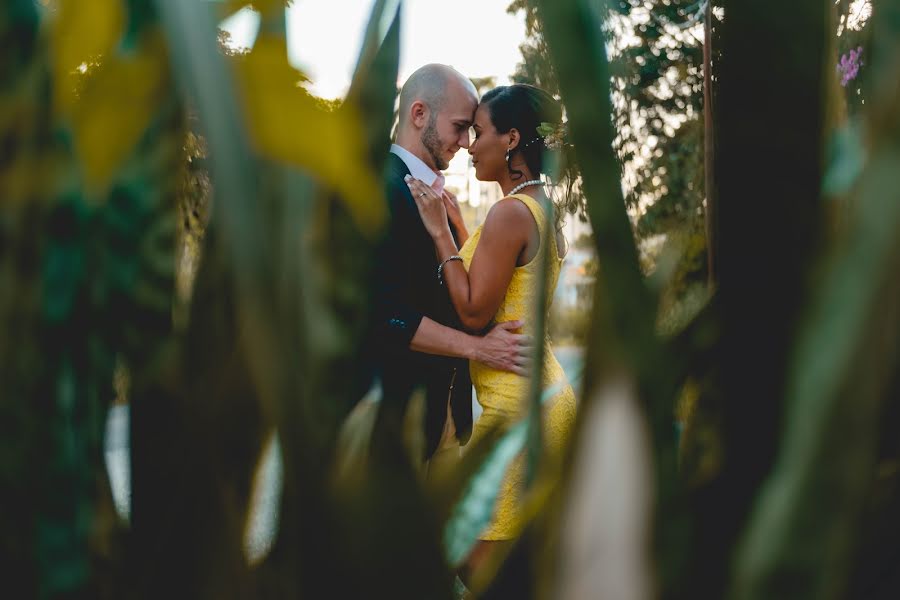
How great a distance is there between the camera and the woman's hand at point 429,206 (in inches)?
58.3

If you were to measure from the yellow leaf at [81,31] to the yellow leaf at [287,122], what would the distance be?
0.11 feet

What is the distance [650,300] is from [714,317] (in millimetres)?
38

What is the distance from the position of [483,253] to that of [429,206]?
12cm

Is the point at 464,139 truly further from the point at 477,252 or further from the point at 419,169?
the point at 477,252

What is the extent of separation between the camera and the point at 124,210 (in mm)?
273

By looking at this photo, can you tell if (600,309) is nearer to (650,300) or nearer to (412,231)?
(650,300)

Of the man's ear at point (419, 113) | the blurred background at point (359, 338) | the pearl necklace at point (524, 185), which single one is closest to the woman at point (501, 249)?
the pearl necklace at point (524, 185)

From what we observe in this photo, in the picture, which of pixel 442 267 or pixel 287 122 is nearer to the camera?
pixel 287 122

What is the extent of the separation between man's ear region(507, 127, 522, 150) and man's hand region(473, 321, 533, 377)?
314 mm

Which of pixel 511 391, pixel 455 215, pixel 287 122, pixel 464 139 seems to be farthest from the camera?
pixel 455 215

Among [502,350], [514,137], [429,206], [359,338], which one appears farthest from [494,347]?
[359,338]

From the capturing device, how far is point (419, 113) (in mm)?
1505

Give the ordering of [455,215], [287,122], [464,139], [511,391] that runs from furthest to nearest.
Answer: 1. [455,215]
2. [464,139]
3. [511,391]
4. [287,122]

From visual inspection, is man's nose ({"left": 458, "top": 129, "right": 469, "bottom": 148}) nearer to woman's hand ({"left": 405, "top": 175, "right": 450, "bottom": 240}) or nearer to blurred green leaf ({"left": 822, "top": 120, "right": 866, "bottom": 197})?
woman's hand ({"left": 405, "top": 175, "right": 450, "bottom": 240})
